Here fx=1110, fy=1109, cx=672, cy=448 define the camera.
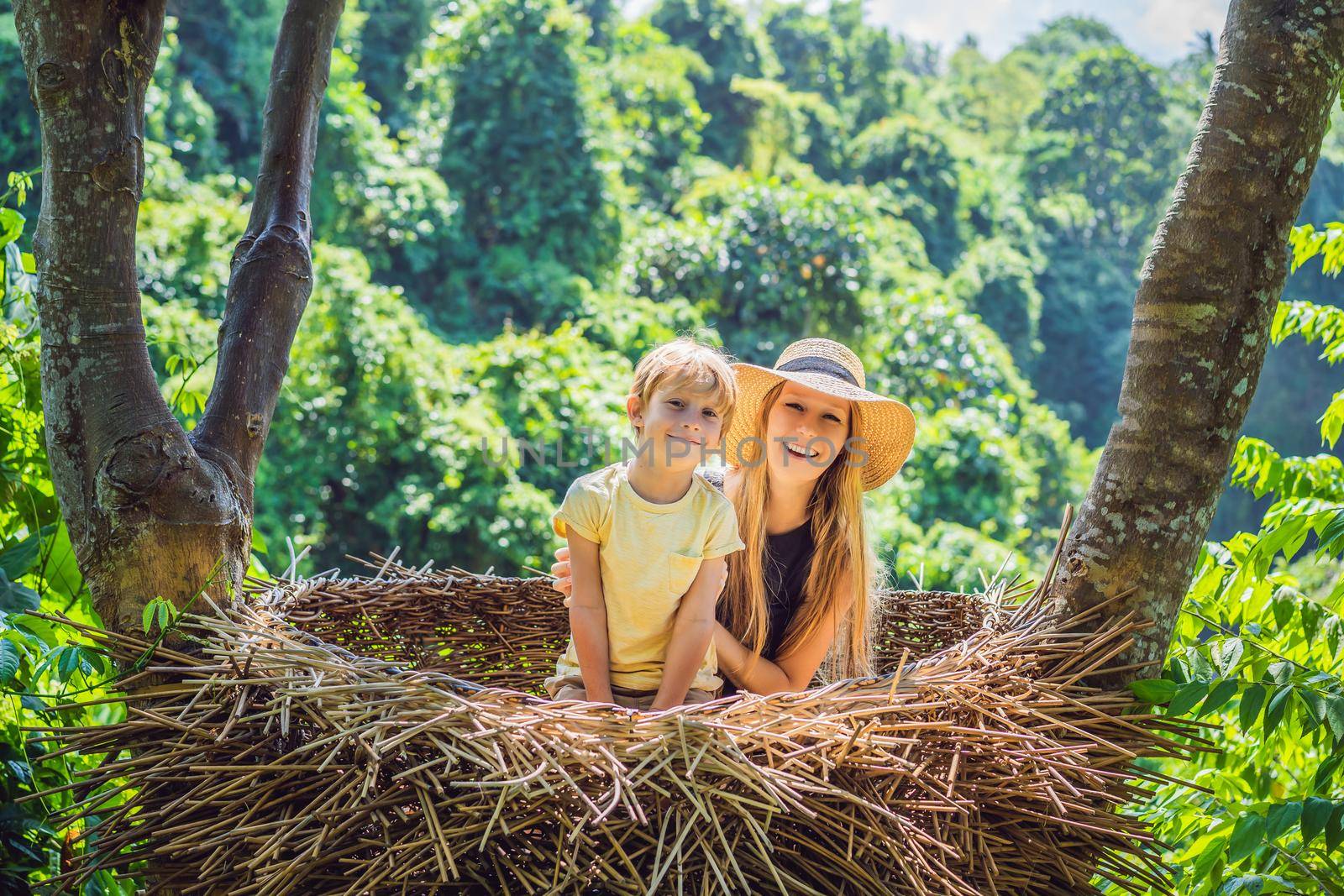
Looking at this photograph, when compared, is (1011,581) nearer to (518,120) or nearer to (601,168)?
(601,168)

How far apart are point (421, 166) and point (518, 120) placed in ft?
5.89

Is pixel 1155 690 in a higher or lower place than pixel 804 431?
lower

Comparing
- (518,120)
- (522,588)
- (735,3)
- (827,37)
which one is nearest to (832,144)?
(735,3)

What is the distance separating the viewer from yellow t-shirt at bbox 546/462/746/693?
7.01ft

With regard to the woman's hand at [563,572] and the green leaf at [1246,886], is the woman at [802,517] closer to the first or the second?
the woman's hand at [563,572]

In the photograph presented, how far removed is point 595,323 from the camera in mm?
11742

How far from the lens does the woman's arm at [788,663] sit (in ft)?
7.80

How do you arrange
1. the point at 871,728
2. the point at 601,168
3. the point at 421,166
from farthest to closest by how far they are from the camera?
1. the point at 421,166
2. the point at 601,168
3. the point at 871,728

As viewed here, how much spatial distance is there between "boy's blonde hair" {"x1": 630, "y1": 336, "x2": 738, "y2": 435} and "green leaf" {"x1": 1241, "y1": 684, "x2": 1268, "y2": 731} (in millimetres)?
1016

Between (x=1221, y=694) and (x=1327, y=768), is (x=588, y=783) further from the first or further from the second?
(x=1327, y=768)

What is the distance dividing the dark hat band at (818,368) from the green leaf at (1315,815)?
119cm

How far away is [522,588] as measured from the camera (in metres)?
2.71

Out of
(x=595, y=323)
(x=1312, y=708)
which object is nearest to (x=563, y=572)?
(x=1312, y=708)

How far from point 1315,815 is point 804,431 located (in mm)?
1184
